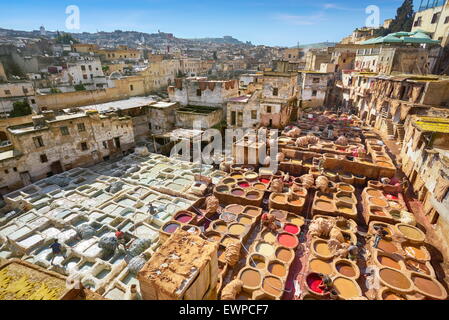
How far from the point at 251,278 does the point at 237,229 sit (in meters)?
3.36

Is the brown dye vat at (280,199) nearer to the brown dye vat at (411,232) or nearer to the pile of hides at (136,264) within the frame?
the brown dye vat at (411,232)

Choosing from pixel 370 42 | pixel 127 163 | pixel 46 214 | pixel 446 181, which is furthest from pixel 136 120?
pixel 370 42

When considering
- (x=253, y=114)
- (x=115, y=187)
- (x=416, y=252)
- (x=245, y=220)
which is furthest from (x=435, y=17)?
(x=115, y=187)

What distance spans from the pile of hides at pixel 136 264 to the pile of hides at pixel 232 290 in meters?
4.45

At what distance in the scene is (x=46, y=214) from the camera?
15.9m

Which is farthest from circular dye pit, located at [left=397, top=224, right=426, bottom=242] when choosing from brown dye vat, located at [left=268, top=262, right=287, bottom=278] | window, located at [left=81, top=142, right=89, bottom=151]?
window, located at [left=81, top=142, right=89, bottom=151]

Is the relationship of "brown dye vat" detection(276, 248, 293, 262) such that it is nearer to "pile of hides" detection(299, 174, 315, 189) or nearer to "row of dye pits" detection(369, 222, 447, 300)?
"row of dye pits" detection(369, 222, 447, 300)

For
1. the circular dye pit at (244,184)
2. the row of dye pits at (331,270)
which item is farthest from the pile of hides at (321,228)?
the circular dye pit at (244,184)

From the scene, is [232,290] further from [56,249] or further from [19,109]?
[19,109]

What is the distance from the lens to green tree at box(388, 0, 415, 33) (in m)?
56.2

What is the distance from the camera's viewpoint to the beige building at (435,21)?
3909cm

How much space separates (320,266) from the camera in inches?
448
